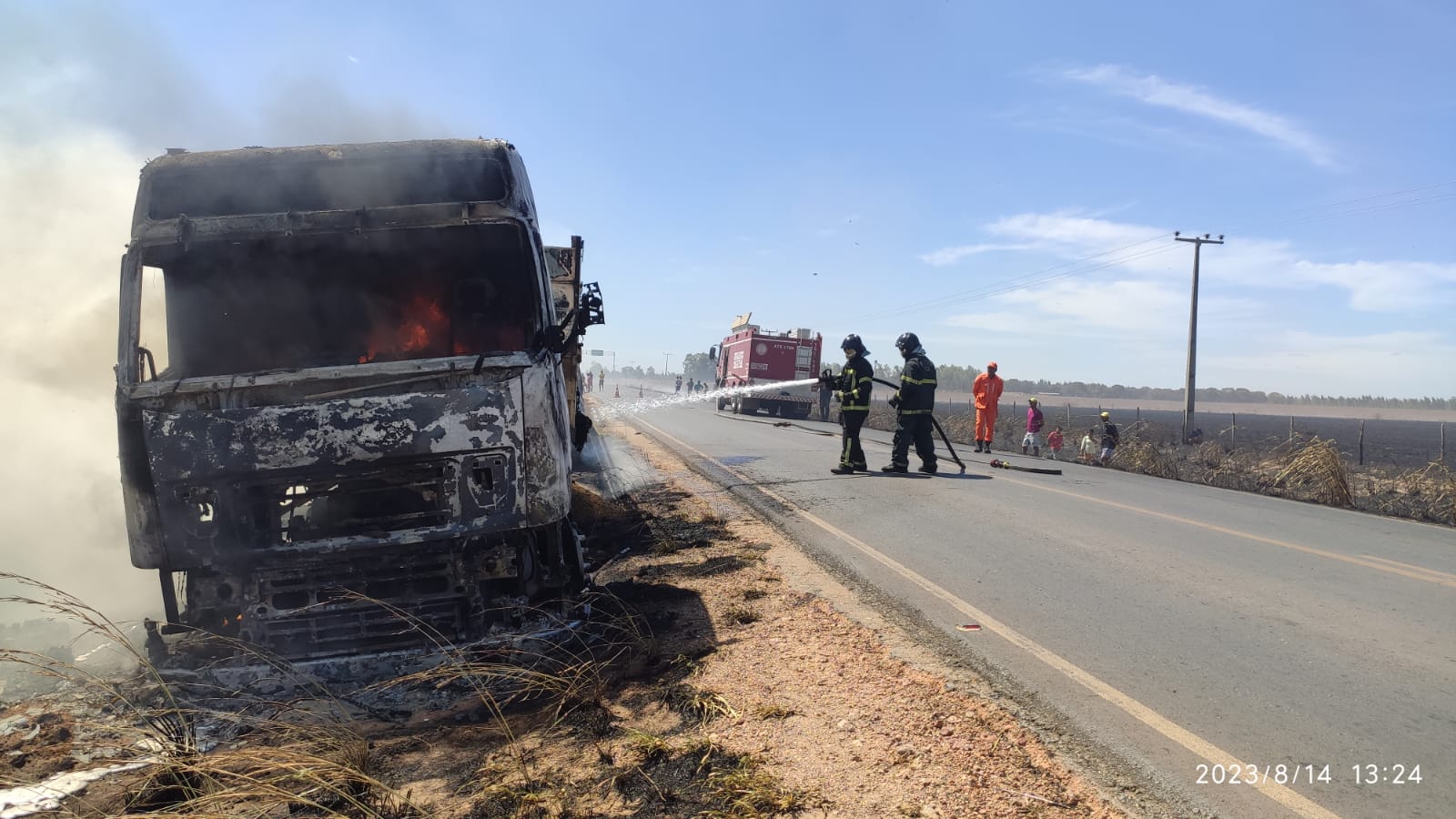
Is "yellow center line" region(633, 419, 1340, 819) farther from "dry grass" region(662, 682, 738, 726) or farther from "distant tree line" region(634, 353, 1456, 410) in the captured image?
"distant tree line" region(634, 353, 1456, 410)

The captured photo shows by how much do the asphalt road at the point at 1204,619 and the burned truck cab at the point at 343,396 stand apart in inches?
109

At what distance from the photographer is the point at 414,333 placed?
5328mm

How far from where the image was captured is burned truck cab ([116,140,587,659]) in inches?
176

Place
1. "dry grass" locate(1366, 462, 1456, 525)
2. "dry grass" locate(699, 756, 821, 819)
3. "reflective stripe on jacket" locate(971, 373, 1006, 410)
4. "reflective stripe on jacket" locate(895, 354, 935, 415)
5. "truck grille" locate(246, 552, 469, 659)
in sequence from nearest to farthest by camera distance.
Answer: "dry grass" locate(699, 756, 821, 819) → "truck grille" locate(246, 552, 469, 659) → "dry grass" locate(1366, 462, 1456, 525) → "reflective stripe on jacket" locate(895, 354, 935, 415) → "reflective stripe on jacket" locate(971, 373, 1006, 410)

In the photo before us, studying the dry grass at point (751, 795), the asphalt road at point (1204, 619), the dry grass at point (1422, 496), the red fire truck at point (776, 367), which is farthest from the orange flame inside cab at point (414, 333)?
the red fire truck at point (776, 367)

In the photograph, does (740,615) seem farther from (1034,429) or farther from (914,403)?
(1034,429)

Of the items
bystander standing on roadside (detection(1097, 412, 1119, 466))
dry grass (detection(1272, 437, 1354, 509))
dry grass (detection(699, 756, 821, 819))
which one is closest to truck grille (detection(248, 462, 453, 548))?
dry grass (detection(699, 756, 821, 819))

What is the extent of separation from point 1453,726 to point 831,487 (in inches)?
292

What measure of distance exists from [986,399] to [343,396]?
1428 cm

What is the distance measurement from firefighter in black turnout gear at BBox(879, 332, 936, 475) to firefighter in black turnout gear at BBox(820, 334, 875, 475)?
422 mm

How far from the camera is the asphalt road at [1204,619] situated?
333 centimetres

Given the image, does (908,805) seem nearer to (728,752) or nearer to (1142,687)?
(728,752)

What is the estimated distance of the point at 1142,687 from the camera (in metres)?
4.09

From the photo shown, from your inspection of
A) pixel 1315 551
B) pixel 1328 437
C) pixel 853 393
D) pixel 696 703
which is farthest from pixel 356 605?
pixel 1328 437
